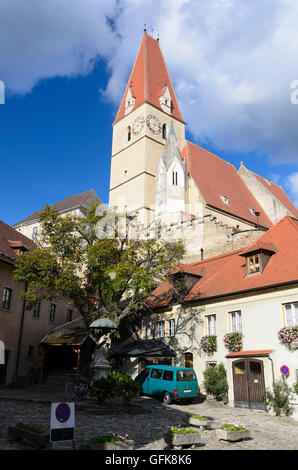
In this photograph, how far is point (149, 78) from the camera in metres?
57.8

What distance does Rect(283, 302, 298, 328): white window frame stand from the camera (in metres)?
16.9

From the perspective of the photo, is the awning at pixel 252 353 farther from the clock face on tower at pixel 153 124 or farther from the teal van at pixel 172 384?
the clock face on tower at pixel 153 124

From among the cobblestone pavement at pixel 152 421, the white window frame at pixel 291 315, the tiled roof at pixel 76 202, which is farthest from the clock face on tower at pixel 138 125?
the cobblestone pavement at pixel 152 421

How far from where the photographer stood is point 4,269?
2362 cm

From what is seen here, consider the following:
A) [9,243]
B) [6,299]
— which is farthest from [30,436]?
[9,243]

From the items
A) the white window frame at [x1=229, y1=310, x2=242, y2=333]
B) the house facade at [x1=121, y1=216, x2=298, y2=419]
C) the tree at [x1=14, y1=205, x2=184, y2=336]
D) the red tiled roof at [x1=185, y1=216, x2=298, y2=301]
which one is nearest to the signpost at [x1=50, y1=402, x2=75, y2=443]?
the house facade at [x1=121, y1=216, x2=298, y2=419]

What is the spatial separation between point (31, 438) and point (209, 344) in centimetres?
1279

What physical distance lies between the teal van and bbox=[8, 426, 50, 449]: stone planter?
31.3 ft

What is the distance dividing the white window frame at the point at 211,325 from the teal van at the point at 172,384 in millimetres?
3054

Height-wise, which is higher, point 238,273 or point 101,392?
point 238,273

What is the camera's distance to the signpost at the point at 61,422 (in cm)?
779

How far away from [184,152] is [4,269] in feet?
102
